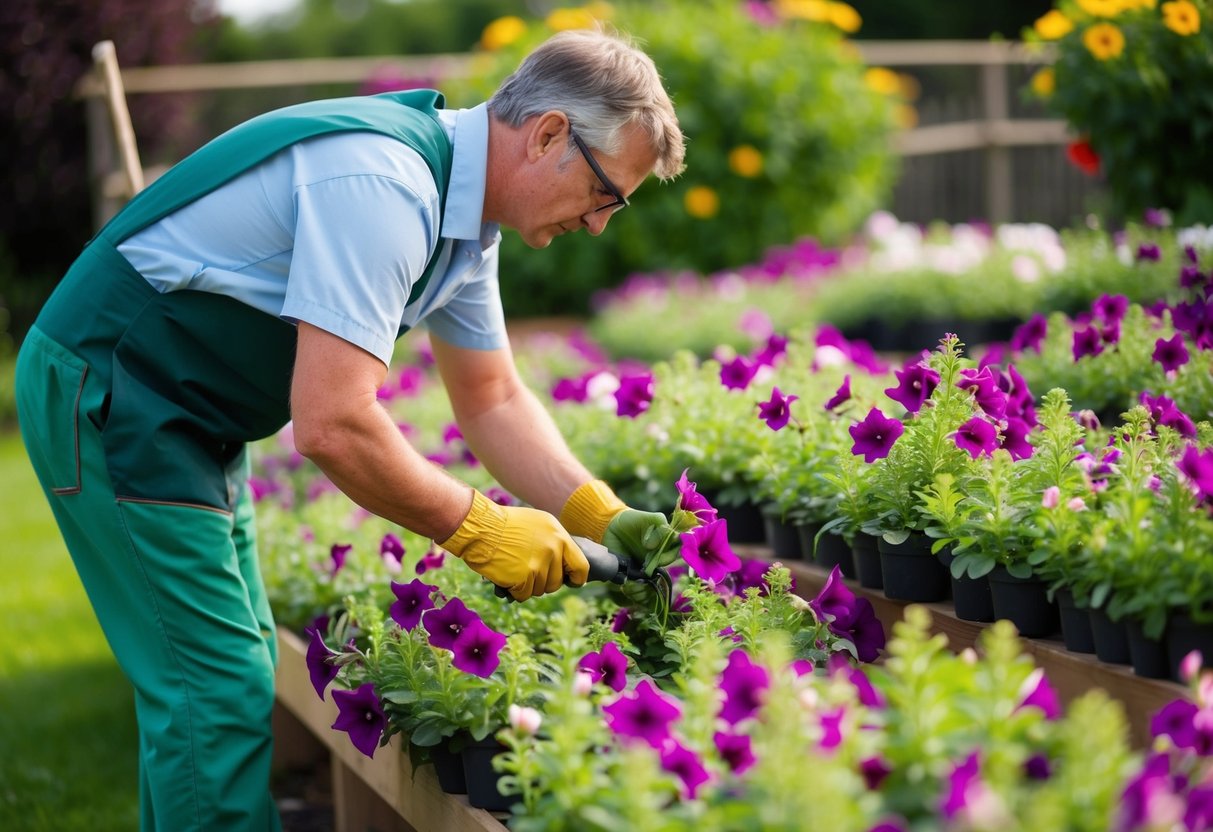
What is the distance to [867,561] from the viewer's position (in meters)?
2.25

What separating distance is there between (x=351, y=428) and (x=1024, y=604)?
3.46 ft

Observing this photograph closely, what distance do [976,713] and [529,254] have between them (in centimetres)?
648

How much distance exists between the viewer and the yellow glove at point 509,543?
1960mm

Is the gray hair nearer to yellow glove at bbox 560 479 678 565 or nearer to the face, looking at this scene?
the face

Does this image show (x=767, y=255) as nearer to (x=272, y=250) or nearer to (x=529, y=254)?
(x=529, y=254)

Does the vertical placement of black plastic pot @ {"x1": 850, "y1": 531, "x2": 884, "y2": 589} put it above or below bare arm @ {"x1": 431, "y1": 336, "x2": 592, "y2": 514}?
below

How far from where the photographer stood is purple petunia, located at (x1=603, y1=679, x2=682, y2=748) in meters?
1.50

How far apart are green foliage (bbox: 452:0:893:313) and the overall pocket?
17.2 feet

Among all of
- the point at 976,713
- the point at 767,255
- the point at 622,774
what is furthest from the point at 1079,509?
the point at 767,255

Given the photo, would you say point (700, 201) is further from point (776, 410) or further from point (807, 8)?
point (776, 410)

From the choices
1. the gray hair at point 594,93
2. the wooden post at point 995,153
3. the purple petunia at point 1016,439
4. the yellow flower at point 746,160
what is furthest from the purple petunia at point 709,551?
the wooden post at point 995,153

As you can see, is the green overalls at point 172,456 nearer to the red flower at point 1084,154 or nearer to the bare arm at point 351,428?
the bare arm at point 351,428

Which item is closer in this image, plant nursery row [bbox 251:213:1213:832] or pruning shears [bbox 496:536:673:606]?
plant nursery row [bbox 251:213:1213:832]

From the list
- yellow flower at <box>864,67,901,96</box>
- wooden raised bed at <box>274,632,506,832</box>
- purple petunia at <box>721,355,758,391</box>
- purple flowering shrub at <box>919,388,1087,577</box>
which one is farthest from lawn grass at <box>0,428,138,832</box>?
yellow flower at <box>864,67,901,96</box>
